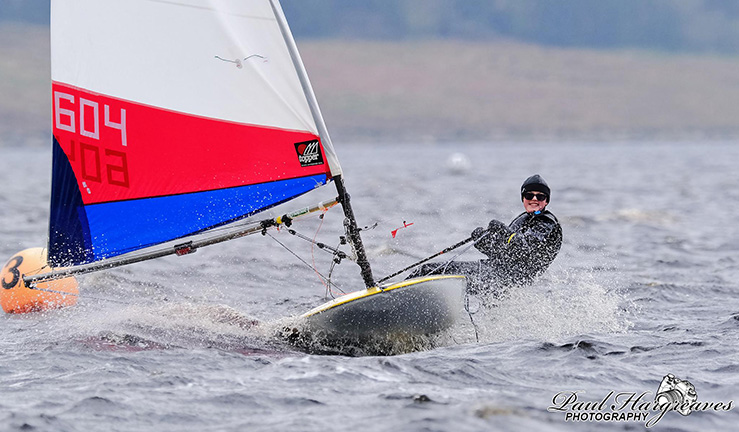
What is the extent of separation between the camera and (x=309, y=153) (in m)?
8.29

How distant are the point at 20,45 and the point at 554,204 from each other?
153 meters

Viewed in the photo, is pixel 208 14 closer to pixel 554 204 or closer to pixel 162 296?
pixel 162 296

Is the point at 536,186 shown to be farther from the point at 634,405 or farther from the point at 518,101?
the point at 518,101

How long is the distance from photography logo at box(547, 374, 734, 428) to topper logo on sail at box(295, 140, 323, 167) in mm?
3049

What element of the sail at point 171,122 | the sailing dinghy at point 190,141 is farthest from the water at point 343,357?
the sail at point 171,122

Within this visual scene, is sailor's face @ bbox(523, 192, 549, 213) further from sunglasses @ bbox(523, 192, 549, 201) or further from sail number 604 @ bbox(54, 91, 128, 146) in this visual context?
sail number 604 @ bbox(54, 91, 128, 146)

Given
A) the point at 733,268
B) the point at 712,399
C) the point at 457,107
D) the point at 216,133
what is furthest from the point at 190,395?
the point at 457,107

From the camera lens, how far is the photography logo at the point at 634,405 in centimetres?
638

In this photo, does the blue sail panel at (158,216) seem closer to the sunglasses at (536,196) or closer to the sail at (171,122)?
the sail at (171,122)

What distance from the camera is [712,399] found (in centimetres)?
685

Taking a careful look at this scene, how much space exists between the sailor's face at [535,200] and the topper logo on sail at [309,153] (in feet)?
8.42

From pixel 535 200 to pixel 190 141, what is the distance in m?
3.68

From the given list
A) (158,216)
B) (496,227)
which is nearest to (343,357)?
(496,227)

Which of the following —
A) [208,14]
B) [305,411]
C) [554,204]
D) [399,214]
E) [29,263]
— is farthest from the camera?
[554,204]
